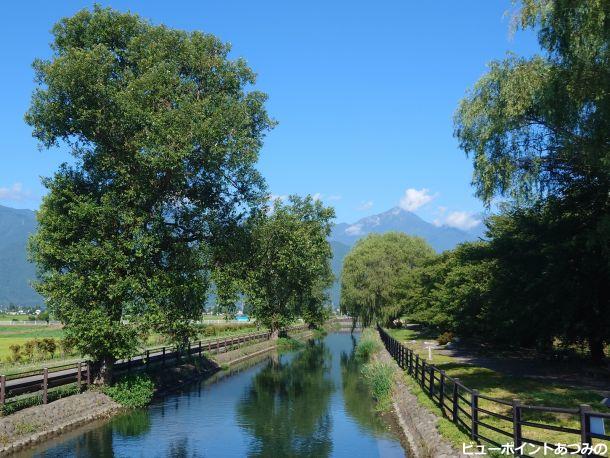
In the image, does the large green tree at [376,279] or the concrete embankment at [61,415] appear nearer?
the concrete embankment at [61,415]

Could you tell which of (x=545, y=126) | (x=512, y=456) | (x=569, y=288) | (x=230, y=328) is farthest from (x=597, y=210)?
(x=230, y=328)

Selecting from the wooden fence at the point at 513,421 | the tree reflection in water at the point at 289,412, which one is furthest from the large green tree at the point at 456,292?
the wooden fence at the point at 513,421

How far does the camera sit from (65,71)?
24.6 m

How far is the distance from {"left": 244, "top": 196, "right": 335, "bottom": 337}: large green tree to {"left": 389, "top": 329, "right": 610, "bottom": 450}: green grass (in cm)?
1071

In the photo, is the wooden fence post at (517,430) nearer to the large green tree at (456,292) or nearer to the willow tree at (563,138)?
the willow tree at (563,138)

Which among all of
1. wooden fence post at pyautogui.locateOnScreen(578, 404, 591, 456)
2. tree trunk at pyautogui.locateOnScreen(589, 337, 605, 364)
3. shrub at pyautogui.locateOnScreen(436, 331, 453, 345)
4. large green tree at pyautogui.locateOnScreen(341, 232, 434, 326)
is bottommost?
shrub at pyautogui.locateOnScreen(436, 331, 453, 345)

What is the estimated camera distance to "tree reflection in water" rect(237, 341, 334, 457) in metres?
21.3

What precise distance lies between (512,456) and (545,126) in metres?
13.8

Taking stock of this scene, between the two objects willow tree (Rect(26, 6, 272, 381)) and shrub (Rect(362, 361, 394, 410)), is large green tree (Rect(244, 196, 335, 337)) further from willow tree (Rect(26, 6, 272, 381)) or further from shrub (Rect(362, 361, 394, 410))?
shrub (Rect(362, 361, 394, 410))

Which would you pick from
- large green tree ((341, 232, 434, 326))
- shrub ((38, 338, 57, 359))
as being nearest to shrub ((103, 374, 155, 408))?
shrub ((38, 338, 57, 359))

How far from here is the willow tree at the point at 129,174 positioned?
25672 mm

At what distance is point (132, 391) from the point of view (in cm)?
2900

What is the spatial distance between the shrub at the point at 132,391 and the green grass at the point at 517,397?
1383 cm

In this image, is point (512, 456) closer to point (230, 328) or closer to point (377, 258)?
point (377, 258)
